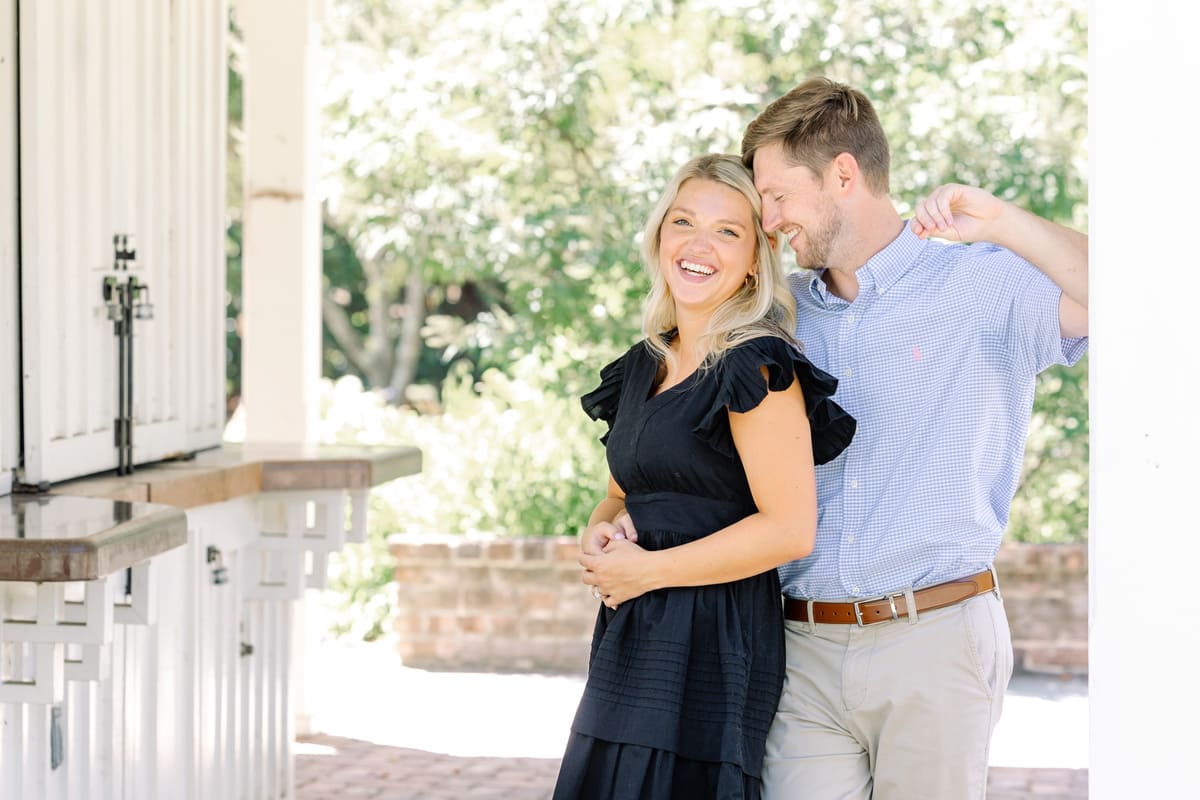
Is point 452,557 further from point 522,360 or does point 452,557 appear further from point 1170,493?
point 1170,493

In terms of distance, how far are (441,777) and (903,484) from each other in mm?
3352

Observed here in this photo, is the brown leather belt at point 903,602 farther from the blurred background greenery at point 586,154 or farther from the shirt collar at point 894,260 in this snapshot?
the blurred background greenery at point 586,154

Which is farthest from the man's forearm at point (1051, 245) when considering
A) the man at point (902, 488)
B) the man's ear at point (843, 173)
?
the man's ear at point (843, 173)

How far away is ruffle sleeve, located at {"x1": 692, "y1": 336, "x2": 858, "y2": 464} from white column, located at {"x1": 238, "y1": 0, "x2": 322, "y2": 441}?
3.57 meters

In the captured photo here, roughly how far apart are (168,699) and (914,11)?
537 centimetres

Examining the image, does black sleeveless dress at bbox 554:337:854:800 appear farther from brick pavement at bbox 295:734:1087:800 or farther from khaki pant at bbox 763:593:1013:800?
brick pavement at bbox 295:734:1087:800

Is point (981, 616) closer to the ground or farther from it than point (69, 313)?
closer to the ground

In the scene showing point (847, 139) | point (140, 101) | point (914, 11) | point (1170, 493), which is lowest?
point (1170, 493)

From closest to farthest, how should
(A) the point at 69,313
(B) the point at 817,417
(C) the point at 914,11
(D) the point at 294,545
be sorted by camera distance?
(B) the point at 817,417
(A) the point at 69,313
(D) the point at 294,545
(C) the point at 914,11

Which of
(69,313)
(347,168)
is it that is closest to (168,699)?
(69,313)

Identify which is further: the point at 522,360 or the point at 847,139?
the point at 522,360

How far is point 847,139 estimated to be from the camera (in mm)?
2771

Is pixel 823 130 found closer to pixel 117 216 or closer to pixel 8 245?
pixel 8 245

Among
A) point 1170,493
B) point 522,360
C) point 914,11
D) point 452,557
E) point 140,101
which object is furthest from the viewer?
point 522,360
